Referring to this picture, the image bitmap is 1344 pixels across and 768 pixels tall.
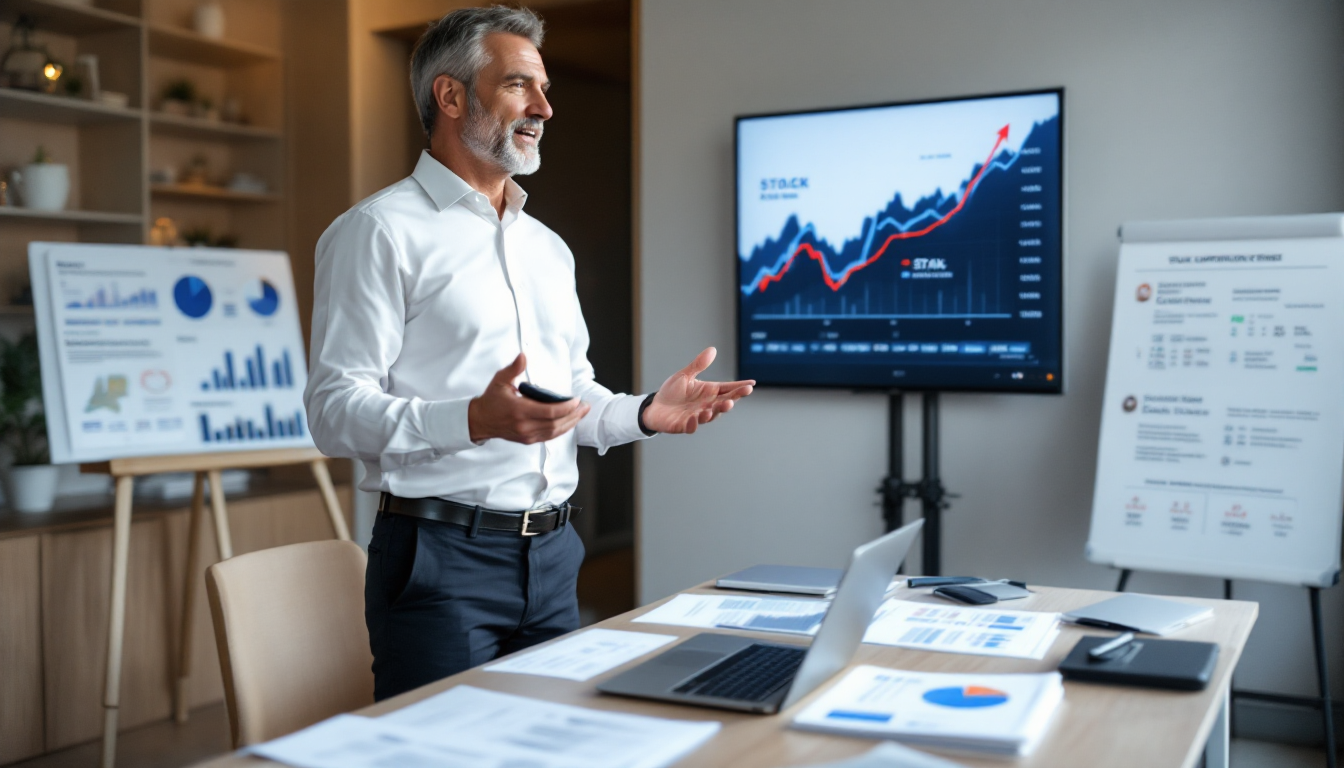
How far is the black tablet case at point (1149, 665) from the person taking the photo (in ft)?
4.29

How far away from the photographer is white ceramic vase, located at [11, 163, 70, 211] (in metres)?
3.87

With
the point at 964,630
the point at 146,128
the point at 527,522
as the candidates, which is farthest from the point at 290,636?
the point at 146,128

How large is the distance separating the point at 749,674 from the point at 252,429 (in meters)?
2.77

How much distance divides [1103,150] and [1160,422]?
2.87ft

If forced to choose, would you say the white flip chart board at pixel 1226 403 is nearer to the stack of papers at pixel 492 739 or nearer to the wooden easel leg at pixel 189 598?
the stack of papers at pixel 492 739

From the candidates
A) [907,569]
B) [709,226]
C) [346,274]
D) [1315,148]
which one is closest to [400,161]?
[709,226]

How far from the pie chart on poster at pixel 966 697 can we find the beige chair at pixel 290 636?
976 mm

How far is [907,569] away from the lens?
12.0 ft

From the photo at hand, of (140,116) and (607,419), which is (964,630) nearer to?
(607,419)

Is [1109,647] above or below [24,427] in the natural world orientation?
below

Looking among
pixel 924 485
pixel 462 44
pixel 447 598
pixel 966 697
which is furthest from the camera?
pixel 924 485

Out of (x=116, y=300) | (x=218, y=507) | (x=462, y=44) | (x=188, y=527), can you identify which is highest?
(x=462, y=44)

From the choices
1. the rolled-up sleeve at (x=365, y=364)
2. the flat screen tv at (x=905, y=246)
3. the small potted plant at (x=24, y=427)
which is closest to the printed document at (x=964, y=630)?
the rolled-up sleeve at (x=365, y=364)

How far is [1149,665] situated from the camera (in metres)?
1.35
